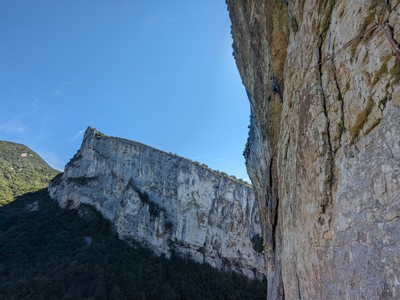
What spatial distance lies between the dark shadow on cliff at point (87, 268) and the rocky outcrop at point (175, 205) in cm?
228

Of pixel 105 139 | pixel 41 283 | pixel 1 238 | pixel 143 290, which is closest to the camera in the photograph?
pixel 41 283

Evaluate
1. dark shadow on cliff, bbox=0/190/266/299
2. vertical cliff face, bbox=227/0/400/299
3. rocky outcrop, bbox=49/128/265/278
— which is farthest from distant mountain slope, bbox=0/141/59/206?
vertical cliff face, bbox=227/0/400/299

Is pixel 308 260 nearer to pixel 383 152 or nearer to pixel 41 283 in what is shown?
pixel 383 152

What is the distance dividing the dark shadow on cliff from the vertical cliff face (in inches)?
1367

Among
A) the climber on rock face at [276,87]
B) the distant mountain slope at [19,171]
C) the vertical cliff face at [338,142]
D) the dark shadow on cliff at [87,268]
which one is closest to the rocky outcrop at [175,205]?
the dark shadow on cliff at [87,268]

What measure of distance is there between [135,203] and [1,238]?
21835mm

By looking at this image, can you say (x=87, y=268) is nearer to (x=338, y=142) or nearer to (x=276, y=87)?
(x=276, y=87)

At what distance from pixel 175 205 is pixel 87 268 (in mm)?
16477

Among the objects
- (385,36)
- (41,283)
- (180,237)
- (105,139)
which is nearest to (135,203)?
(180,237)

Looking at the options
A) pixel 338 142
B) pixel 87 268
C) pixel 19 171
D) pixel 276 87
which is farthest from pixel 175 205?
pixel 19 171

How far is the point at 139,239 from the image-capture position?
168 feet

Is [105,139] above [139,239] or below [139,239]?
above

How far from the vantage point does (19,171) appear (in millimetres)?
88250

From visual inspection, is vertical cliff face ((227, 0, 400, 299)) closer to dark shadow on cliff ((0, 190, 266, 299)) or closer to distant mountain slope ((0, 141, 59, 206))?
dark shadow on cliff ((0, 190, 266, 299))
